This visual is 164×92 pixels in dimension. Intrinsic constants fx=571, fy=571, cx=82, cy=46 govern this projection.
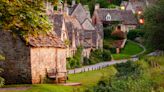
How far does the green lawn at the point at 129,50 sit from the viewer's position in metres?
100

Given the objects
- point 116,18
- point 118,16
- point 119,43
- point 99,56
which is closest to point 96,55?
point 99,56

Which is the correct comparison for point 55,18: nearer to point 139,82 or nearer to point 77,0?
point 139,82

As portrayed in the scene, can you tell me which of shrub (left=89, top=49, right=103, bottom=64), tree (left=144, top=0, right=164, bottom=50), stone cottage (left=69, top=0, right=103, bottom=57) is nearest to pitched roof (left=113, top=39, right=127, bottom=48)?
stone cottage (left=69, top=0, right=103, bottom=57)

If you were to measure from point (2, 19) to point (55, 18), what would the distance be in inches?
2048

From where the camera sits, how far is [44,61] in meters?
45.6

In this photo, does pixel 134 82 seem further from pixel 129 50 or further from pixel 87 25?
pixel 129 50

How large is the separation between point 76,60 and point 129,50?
30376 millimetres

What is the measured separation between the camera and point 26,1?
22422mm

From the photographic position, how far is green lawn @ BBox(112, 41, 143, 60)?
328 feet

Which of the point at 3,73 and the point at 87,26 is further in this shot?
the point at 87,26

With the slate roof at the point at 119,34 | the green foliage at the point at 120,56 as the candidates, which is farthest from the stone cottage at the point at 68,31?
the slate roof at the point at 119,34

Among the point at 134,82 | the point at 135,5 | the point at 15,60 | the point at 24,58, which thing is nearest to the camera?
the point at 24,58

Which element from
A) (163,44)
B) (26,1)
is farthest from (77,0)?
(26,1)

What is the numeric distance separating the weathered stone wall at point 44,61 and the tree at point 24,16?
20.8m
